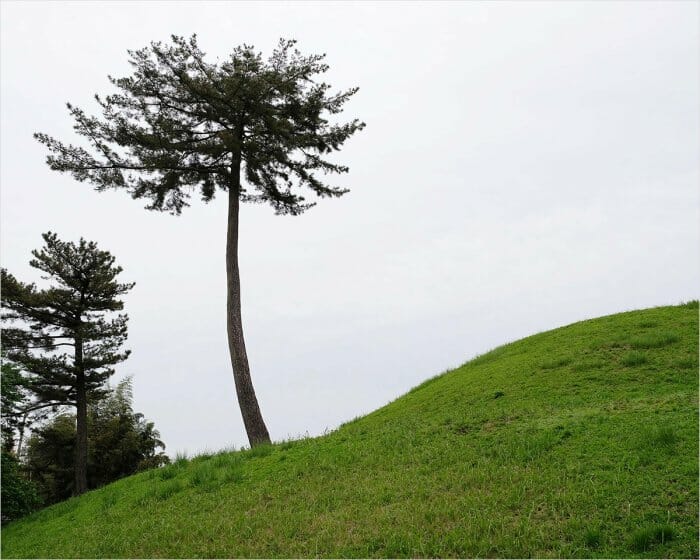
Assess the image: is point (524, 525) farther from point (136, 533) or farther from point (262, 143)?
point (262, 143)

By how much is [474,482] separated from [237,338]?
10246 mm

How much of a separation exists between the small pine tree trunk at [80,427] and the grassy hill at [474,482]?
349 inches

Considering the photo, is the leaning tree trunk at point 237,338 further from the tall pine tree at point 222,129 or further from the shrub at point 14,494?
the shrub at point 14,494

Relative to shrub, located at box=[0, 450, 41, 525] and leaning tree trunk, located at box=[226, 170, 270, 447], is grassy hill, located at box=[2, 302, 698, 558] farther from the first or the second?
shrub, located at box=[0, 450, 41, 525]

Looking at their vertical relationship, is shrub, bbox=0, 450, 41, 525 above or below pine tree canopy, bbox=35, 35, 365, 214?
below

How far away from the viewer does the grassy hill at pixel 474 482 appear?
631 cm

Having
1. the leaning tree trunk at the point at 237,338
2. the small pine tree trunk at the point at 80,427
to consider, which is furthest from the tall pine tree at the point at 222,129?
the small pine tree trunk at the point at 80,427

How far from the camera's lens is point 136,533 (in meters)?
8.91

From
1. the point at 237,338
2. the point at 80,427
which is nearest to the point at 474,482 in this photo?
the point at 237,338

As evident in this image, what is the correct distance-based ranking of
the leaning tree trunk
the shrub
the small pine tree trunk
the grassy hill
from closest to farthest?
1. the grassy hill
2. the leaning tree trunk
3. the shrub
4. the small pine tree trunk

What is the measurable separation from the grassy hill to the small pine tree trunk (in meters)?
8.85

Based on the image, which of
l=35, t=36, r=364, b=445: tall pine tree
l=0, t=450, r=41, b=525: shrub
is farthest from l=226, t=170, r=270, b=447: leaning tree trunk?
l=0, t=450, r=41, b=525: shrub

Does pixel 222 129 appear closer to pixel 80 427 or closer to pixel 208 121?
pixel 208 121

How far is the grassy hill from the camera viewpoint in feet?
20.7
